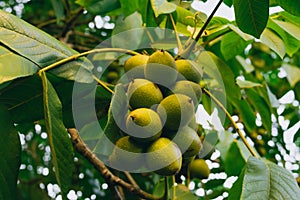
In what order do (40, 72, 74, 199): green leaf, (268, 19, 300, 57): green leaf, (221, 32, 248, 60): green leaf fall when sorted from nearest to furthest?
(40, 72, 74, 199): green leaf → (268, 19, 300, 57): green leaf → (221, 32, 248, 60): green leaf

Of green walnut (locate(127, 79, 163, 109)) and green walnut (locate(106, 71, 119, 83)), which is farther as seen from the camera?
green walnut (locate(106, 71, 119, 83))

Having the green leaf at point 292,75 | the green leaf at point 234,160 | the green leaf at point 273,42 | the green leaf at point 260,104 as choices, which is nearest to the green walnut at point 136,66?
the green leaf at point 273,42

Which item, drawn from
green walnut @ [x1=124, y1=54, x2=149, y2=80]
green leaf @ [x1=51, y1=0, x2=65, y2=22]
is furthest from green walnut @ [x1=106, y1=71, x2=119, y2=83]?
green walnut @ [x1=124, y1=54, x2=149, y2=80]

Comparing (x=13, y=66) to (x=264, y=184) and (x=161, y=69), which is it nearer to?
(x=161, y=69)

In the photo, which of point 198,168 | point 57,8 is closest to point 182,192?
point 198,168

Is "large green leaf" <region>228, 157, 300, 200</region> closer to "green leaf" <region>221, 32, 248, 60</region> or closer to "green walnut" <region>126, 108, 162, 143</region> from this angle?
"green walnut" <region>126, 108, 162, 143</region>

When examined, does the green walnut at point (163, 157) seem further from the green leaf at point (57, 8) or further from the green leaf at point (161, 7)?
the green leaf at point (57, 8)
